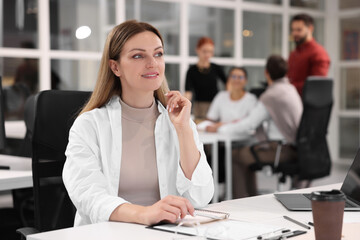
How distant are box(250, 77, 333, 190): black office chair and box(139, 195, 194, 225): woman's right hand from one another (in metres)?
2.96

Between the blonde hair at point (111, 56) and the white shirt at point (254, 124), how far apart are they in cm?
271

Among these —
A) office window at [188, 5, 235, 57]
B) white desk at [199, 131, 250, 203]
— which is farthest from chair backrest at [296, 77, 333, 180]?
office window at [188, 5, 235, 57]

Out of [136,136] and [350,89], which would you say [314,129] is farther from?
[350,89]

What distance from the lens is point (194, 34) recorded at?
22.5 ft

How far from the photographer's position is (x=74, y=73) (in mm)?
5770

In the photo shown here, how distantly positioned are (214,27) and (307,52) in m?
1.81

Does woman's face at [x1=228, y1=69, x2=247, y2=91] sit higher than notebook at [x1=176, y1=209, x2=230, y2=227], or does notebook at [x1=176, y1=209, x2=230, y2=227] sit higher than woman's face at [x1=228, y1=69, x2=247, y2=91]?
woman's face at [x1=228, y1=69, x2=247, y2=91]

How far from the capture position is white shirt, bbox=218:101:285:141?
4578mm

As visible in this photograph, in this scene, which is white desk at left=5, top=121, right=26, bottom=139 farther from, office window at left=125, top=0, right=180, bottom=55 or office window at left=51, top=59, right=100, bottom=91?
office window at left=125, top=0, right=180, bottom=55

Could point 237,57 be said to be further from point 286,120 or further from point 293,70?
point 286,120

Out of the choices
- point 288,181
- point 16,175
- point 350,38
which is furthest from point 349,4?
point 16,175

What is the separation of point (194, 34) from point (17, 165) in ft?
14.4

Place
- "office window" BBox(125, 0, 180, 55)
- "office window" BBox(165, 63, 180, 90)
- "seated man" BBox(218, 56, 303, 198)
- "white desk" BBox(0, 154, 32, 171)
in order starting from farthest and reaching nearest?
"office window" BBox(165, 63, 180, 90) < "office window" BBox(125, 0, 180, 55) < "seated man" BBox(218, 56, 303, 198) < "white desk" BBox(0, 154, 32, 171)

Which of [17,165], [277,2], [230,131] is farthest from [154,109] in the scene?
[277,2]
